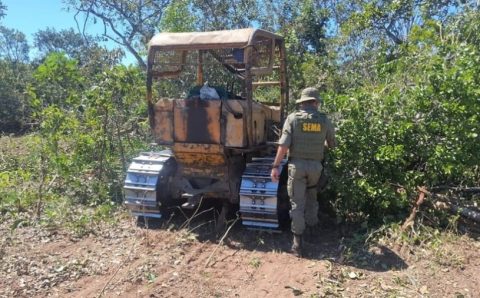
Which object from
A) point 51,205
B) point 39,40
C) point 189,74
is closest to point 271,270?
point 51,205

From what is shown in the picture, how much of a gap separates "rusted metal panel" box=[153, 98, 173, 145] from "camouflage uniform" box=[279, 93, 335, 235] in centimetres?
139

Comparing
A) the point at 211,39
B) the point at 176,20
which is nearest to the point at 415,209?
the point at 211,39

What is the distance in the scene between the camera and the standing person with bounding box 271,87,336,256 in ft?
17.8

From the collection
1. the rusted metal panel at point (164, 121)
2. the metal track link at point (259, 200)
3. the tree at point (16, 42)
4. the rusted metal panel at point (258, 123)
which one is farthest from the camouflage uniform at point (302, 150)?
the tree at point (16, 42)

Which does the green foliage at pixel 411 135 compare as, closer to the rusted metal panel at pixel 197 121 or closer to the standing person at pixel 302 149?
the standing person at pixel 302 149

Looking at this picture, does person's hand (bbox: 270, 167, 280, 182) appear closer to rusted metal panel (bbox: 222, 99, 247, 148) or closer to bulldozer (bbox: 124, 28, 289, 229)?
bulldozer (bbox: 124, 28, 289, 229)

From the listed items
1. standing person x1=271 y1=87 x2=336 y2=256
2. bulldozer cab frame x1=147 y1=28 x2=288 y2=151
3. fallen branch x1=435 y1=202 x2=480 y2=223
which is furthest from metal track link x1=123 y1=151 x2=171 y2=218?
fallen branch x1=435 y1=202 x2=480 y2=223

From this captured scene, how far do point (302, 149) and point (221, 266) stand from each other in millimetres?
1530

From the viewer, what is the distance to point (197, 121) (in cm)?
583

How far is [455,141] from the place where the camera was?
18.4ft

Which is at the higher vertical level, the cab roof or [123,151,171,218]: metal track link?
the cab roof

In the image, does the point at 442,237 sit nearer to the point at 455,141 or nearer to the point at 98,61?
the point at 455,141

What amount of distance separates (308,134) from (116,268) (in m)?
2.46

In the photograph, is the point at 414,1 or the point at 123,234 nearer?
the point at 123,234
